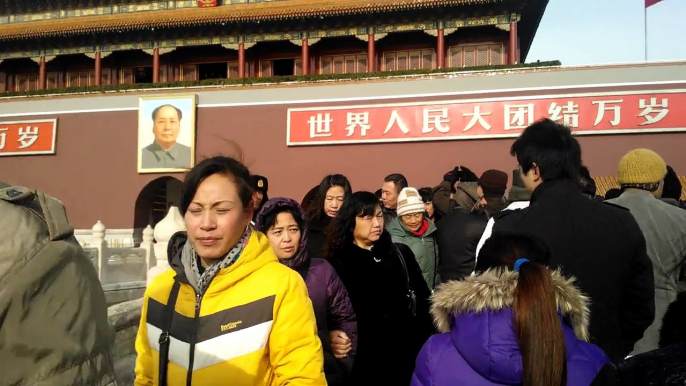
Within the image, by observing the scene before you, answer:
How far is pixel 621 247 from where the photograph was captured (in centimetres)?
192

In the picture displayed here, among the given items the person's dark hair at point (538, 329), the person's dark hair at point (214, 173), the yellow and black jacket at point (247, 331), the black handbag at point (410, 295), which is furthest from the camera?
the black handbag at point (410, 295)

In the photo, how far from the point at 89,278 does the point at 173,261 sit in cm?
68

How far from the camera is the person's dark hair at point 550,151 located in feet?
6.57

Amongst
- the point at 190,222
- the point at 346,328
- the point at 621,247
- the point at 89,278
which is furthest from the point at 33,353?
the point at 621,247

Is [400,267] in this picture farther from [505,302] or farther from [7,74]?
[7,74]

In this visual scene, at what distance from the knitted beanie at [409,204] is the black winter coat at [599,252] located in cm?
148

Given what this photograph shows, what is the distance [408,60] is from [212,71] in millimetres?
5346

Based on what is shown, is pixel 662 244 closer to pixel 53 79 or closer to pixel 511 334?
pixel 511 334

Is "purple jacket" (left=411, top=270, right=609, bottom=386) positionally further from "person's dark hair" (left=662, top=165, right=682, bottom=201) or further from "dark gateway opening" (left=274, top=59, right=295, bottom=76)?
"dark gateway opening" (left=274, top=59, right=295, bottom=76)

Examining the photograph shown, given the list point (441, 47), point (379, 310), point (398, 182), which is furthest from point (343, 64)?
point (379, 310)

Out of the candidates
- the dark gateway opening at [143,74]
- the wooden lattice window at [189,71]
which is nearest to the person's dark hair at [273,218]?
the wooden lattice window at [189,71]

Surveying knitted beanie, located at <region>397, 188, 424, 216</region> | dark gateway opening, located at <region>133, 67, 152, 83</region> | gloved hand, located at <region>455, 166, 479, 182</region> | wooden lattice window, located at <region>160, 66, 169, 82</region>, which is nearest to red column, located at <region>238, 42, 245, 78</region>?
wooden lattice window, located at <region>160, 66, 169, 82</region>

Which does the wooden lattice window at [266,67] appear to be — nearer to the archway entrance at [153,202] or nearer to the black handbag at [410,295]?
the archway entrance at [153,202]

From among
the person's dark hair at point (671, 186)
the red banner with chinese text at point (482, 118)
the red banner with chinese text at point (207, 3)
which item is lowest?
the person's dark hair at point (671, 186)
